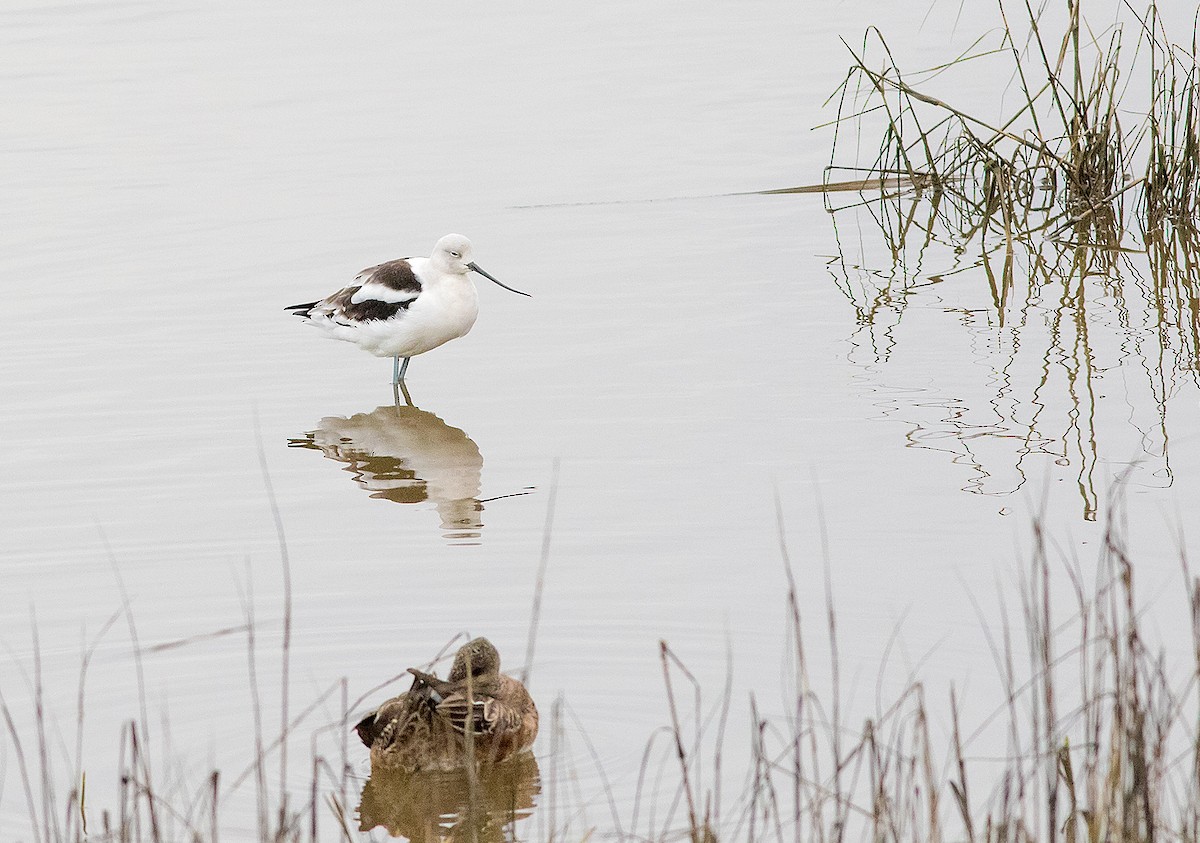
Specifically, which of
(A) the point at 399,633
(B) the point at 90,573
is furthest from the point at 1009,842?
(B) the point at 90,573

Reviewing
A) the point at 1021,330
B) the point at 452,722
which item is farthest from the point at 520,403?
the point at 452,722

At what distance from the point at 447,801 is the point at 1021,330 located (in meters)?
4.90

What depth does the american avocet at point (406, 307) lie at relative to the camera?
352 inches

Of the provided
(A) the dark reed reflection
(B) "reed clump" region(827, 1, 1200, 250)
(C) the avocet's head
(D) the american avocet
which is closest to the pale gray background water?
(A) the dark reed reflection

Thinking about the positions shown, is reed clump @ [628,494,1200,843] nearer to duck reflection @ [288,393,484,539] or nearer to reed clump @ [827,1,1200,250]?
duck reflection @ [288,393,484,539]

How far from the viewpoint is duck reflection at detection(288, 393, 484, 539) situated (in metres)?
6.94

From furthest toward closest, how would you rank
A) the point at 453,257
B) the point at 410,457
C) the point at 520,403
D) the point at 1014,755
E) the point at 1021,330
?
the point at 453,257, the point at 1021,330, the point at 520,403, the point at 410,457, the point at 1014,755

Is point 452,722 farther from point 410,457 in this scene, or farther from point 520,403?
point 520,403

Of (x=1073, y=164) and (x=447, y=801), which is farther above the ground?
(x=1073, y=164)

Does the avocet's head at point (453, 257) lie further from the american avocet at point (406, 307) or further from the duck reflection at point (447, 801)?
the duck reflection at point (447, 801)

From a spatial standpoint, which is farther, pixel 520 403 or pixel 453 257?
pixel 453 257

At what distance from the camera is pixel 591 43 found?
57.3 ft

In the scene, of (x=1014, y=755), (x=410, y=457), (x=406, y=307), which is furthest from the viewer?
(x=406, y=307)

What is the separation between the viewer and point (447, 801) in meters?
4.68
